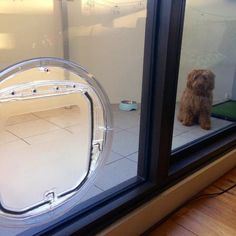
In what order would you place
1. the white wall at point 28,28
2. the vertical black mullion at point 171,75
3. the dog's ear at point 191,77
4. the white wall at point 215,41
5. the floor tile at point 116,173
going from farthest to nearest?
the dog's ear at point 191,77 < the white wall at point 215,41 < the white wall at point 28,28 < the floor tile at point 116,173 < the vertical black mullion at point 171,75

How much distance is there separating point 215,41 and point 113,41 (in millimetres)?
889

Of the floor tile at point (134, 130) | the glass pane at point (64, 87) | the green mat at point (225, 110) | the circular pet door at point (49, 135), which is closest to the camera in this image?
the circular pet door at point (49, 135)

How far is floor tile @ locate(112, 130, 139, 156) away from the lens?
1.71 metres

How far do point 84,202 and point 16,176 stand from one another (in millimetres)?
288

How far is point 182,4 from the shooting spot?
1.02m

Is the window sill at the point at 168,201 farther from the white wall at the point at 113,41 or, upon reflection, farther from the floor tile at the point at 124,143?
the white wall at the point at 113,41

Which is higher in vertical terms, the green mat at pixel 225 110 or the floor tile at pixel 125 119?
the green mat at pixel 225 110

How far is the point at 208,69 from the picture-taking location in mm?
2123

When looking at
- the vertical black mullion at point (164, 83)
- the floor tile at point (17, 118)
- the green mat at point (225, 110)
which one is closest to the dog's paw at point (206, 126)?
the green mat at point (225, 110)

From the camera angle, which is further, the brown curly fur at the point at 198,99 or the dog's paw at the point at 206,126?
the brown curly fur at the point at 198,99

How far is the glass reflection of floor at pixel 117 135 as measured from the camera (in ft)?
3.69

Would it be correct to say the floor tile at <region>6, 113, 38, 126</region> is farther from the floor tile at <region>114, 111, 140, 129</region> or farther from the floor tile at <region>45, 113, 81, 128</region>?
the floor tile at <region>114, 111, 140, 129</region>

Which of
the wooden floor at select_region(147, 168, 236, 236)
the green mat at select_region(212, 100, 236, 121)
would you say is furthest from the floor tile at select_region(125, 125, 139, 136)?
the green mat at select_region(212, 100, 236, 121)

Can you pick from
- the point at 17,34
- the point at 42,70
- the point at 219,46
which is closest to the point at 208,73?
the point at 219,46
